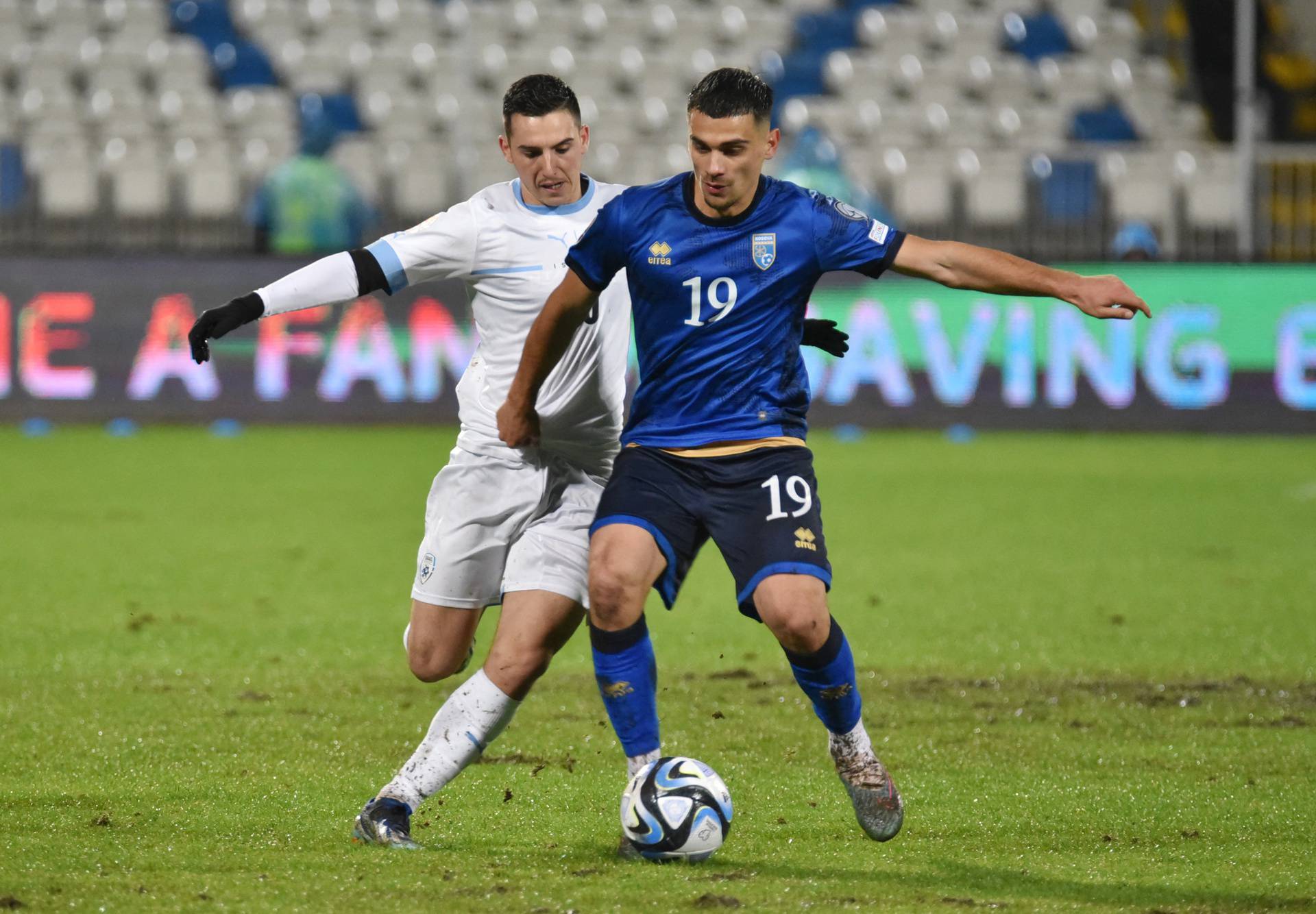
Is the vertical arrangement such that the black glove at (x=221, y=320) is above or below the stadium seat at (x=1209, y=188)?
above

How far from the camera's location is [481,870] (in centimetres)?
431

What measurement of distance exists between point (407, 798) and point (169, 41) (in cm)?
1716

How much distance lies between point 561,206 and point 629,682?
138cm

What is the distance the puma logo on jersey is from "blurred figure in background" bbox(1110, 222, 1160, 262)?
12629 mm

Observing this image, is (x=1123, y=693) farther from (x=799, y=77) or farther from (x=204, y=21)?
(x=204, y=21)

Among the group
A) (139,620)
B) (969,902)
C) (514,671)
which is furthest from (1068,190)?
(969,902)

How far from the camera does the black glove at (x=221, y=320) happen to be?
4500 millimetres

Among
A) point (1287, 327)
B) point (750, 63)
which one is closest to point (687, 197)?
point (1287, 327)

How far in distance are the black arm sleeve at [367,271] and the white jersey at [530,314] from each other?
0.17 metres

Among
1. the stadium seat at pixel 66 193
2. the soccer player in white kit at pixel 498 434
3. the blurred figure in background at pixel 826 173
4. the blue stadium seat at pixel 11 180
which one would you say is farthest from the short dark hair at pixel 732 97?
the blue stadium seat at pixel 11 180

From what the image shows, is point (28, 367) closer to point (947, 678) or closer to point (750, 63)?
point (750, 63)

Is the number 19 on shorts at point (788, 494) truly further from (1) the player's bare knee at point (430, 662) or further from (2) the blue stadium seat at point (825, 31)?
(2) the blue stadium seat at point (825, 31)

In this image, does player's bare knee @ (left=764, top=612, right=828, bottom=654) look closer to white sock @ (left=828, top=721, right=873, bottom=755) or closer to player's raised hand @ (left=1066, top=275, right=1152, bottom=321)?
white sock @ (left=828, top=721, right=873, bottom=755)

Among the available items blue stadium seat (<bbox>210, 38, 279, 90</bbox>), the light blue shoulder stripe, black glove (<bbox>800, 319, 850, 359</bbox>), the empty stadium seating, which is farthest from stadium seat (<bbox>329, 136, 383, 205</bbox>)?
black glove (<bbox>800, 319, 850, 359</bbox>)
